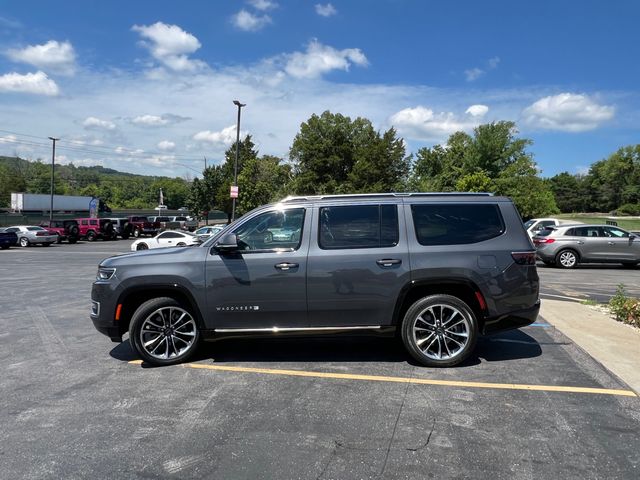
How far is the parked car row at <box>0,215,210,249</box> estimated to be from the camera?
100 feet

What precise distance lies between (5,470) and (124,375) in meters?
1.89

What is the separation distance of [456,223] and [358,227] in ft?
3.63

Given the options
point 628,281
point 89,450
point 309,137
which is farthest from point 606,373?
point 309,137

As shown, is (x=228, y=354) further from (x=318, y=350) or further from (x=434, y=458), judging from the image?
(x=434, y=458)

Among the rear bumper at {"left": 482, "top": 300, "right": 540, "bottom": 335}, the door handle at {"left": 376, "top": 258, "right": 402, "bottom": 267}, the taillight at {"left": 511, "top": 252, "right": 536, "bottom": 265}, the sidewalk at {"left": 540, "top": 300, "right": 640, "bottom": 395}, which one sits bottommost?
the sidewalk at {"left": 540, "top": 300, "right": 640, "bottom": 395}

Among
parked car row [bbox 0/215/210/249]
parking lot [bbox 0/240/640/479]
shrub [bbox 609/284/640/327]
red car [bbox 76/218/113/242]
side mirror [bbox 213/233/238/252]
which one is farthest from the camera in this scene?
red car [bbox 76/218/113/242]

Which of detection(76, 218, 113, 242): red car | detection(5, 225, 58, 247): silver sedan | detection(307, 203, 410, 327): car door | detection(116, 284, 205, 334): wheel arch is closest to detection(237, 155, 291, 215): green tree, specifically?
A: detection(76, 218, 113, 242): red car

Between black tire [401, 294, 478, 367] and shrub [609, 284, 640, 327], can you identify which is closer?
black tire [401, 294, 478, 367]

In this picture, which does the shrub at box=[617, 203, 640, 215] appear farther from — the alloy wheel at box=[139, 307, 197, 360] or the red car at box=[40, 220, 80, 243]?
the alloy wheel at box=[139, 307, 197, 360]

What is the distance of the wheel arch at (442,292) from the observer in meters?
5.06

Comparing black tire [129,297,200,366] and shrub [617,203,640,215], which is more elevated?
shrub [617,203,640,215]

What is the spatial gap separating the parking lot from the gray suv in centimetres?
45

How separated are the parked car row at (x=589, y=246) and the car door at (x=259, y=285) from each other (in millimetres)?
13187

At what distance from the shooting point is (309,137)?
66062mm
